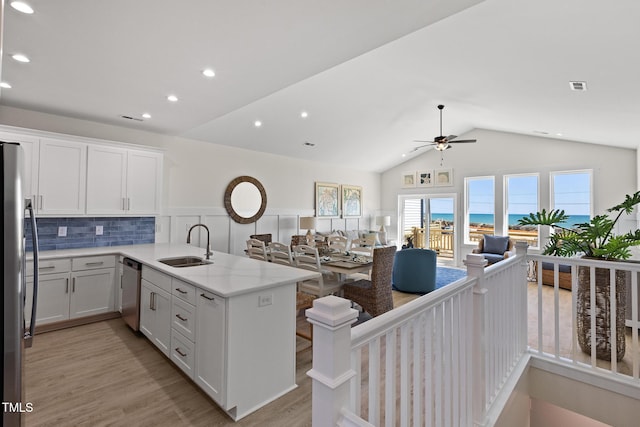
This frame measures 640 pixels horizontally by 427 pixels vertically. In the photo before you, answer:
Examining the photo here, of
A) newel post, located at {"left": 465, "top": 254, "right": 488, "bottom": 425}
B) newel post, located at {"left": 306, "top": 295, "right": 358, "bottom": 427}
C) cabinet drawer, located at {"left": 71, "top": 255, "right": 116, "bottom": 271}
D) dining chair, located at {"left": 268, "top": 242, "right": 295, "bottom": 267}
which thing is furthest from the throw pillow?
cabinet drawer, located at {"left": 71, "top": 255, "right": 116, "bottom": 271}

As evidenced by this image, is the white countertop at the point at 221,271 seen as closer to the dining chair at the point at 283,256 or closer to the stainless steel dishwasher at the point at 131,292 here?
the stainless steel dishwasher at the point at 131,292

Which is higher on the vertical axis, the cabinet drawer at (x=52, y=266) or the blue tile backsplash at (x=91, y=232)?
the blue tile backsplash at (x=91, y=232)

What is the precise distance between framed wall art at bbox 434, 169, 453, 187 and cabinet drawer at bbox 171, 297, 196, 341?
7.37 metres

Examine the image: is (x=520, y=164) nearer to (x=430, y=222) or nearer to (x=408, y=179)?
(x=430, y=222)

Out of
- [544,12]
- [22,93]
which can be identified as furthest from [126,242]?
[544,12]

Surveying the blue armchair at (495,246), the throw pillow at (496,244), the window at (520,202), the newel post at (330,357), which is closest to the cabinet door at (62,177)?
the newel post at (330,357)

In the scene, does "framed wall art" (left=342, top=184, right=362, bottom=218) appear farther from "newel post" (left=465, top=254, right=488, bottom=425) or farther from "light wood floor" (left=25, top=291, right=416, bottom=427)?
"newel post" (left=465, top=254, right=488, bottom=425)

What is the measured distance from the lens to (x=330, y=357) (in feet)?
2.92

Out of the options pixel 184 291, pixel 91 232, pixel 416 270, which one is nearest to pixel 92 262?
pixel 91 232

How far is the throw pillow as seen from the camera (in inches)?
253

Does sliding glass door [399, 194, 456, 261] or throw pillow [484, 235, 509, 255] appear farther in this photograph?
sliding glass door [399, 194, 456, 261]

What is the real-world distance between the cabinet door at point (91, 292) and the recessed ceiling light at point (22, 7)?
274 centimetres

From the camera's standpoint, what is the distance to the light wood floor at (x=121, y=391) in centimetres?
201

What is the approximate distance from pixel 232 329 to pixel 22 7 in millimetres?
2402
